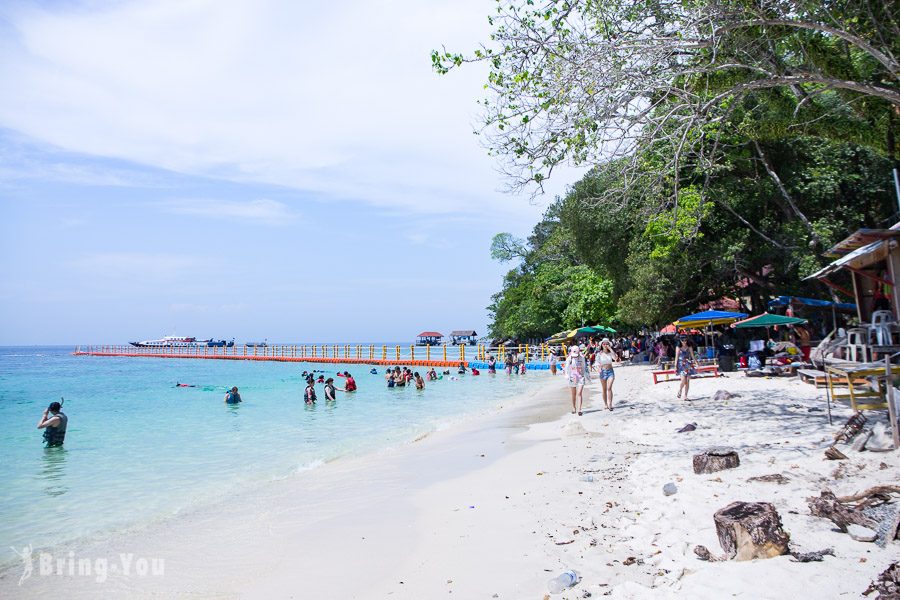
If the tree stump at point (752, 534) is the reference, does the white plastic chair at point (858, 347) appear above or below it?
above

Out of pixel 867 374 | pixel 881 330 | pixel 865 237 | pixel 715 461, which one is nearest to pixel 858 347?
pixel 881 330

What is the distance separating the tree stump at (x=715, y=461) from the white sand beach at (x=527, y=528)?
0.37 ft

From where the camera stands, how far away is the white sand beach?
367 centimetres

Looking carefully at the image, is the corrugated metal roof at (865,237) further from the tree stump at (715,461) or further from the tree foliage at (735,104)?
the tree stump at (715,461)

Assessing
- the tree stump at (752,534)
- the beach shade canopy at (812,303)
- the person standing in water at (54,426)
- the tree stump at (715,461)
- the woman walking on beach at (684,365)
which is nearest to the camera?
the tree stump at (752,534)

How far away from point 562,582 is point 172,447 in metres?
11.7

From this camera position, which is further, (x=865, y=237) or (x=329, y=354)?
(x=329, y=354)

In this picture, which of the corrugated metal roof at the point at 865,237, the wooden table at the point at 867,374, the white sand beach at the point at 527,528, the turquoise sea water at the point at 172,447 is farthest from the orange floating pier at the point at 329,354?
the wooden table at the point at 867,374

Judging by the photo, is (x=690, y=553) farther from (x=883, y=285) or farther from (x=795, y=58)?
(x=883, y=285)

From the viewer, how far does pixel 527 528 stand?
501cm

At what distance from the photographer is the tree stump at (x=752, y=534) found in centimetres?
354

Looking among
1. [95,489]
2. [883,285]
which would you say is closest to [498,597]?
[95,489]

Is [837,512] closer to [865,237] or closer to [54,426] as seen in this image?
[865,237]

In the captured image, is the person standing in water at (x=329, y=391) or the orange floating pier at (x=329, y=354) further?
the orange floating pier at (x=329, y=354)
